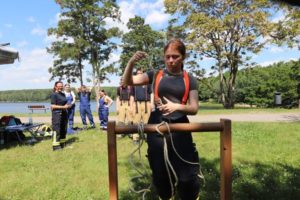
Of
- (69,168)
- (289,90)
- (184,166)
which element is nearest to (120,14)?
(289,90)

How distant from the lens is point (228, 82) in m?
37.2

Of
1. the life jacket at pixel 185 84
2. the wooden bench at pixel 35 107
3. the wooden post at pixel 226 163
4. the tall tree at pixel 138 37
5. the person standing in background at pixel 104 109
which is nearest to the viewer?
the wooden post at pixel 226 163

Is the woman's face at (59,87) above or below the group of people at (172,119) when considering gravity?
above

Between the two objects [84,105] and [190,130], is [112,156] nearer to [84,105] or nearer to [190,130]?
[190,130]

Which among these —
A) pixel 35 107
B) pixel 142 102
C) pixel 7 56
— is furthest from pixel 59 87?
pixel 35 107

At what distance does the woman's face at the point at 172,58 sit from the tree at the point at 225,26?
96.9 ft

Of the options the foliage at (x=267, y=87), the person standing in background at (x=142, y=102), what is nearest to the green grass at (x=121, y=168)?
the person standing in background at (x=142, y=102)

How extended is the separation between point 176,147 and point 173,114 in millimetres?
302

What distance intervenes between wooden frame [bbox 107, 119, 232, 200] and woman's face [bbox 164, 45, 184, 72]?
0.55 meters

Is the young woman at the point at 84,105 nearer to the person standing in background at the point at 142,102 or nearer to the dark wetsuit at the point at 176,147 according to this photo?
the person standing in background at the point at 142,102

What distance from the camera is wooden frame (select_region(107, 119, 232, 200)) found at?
332 centimetres

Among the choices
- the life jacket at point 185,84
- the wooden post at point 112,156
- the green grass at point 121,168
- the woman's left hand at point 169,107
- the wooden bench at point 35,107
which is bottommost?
the green grass at point 121,168

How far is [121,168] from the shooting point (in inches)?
290

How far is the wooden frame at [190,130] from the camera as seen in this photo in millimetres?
3320
